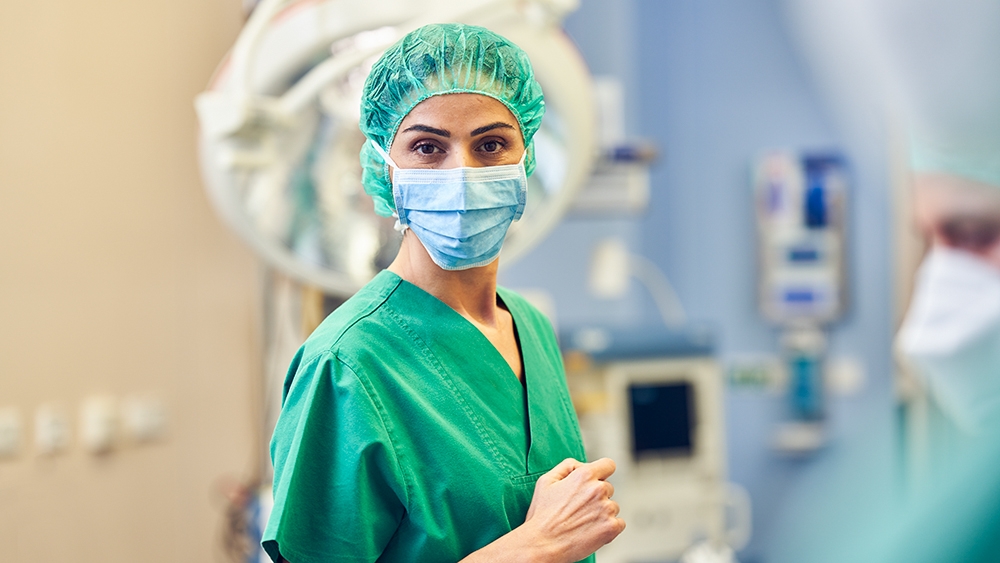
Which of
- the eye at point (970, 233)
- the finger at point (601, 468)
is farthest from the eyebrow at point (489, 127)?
the eye at point (970, 233)

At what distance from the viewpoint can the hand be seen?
0.84m

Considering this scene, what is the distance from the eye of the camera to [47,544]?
6.67 feet

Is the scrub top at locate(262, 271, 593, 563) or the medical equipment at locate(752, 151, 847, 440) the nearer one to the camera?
the scrub top at locate(262, 271, 593, 563)

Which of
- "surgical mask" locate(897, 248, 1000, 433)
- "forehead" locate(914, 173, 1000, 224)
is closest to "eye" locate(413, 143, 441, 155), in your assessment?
"forehead" locate(914, 173, 1000, 224)

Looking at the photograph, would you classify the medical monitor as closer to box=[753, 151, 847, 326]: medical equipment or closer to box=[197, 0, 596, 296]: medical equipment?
box=[197, 0, 596, 296]: medical equipment

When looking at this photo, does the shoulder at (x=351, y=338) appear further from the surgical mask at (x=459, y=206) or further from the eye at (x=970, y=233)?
the eye at (x=970, y=233)

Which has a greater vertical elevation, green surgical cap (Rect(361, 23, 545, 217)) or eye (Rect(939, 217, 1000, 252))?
green surgical cap (Rect(361, 23, 545, 217))

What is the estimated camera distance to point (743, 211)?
3596mm

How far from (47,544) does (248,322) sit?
85 centimetres

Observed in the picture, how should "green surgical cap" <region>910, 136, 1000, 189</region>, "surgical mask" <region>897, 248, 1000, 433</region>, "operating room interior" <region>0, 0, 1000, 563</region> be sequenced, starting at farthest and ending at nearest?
"operating room interior" <region>0, 0, 1000, 563</region> → "surgical mask" <region>897, 248, 1000, 433</region> → "green surgical cap" <region>910, 136, 1000, 189</region>

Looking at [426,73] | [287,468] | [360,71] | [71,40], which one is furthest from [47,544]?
[426,73]

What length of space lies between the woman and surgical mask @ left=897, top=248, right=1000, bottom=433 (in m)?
0.57

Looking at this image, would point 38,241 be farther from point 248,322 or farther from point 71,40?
point 248,322

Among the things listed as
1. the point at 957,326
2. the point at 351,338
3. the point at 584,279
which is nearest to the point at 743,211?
the point at 584,279
